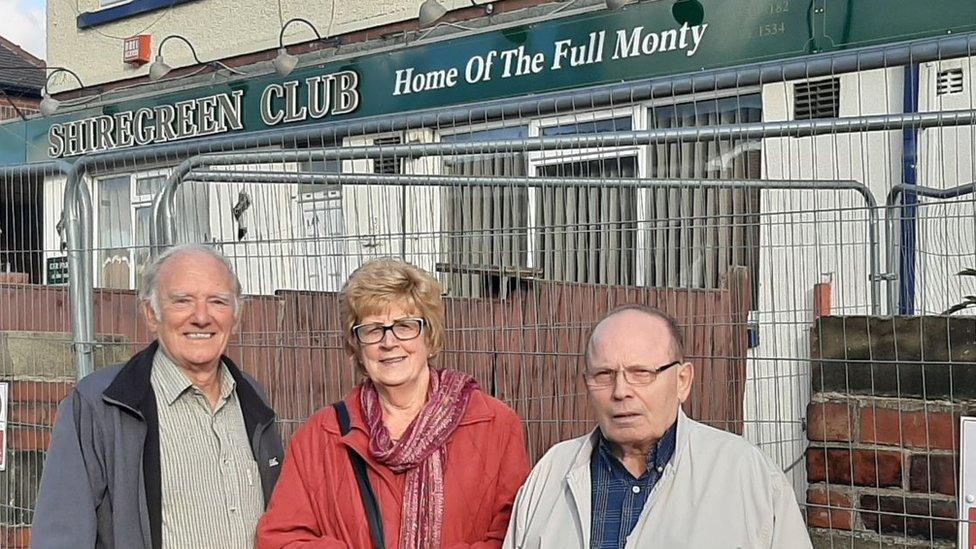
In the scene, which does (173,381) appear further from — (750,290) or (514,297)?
(750,290)

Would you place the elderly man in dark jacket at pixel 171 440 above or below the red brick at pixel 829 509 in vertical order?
above

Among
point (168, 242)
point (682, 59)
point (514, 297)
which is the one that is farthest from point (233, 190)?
point (682, 59)

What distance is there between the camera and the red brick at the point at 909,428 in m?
3.28

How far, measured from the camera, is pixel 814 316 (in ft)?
12.3

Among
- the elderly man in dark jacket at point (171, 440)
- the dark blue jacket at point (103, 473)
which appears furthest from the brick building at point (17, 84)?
the dark blue jacket at point (103, 473)

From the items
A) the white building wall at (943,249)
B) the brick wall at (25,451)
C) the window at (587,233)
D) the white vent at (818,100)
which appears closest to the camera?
the white building wall at (943,249)

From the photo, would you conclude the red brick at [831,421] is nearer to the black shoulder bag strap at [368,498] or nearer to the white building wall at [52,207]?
the black shoulder bag strap at [368,498]

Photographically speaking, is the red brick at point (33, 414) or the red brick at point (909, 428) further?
the red brick at point (33, 414)

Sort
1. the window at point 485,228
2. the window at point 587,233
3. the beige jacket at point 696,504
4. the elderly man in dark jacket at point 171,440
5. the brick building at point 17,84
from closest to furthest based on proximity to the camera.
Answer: the beige jacket at point 696,504
the elderly man in dark jacket at point 171,440
the window at point 587,233
the window at point 485,228
the brick building at point 17,84

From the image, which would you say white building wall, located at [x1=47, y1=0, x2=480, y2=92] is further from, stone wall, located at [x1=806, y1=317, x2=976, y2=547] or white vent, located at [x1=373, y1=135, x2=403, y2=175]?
stone wall, located at [x1=806, y1=317, x2=976, y2=547]

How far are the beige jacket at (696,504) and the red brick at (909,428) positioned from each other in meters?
0.72

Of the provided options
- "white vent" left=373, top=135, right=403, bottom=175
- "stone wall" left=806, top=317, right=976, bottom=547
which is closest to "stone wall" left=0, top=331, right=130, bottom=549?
"white vent" left=373, top=135, right=403, bottom=175

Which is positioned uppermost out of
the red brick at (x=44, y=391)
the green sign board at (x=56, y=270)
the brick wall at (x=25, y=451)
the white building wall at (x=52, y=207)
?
the white building wall at (x=52, y=207)

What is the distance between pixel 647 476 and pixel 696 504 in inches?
7.1
